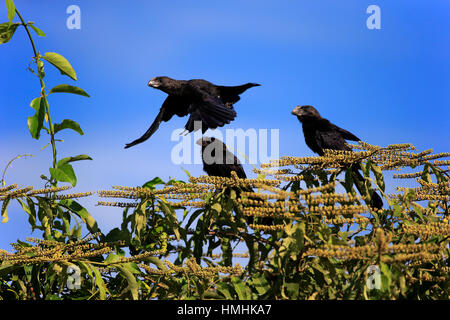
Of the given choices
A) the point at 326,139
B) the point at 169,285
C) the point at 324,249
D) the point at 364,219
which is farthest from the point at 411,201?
the point at 326,139

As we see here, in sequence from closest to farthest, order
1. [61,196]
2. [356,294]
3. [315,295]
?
[356,294]
[315,295]
[61,196]

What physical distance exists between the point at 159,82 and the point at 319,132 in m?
1.58

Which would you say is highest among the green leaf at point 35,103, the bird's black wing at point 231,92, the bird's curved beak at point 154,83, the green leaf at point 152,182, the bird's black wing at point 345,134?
the bird's curved beak at point 154,83

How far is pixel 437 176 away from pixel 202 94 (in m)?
2.13

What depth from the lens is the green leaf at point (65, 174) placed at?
2780 millimetres

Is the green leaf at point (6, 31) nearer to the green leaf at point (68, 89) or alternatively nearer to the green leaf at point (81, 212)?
the green leaf at point (68, 89)

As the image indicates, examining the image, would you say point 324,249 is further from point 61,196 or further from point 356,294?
point 61,196

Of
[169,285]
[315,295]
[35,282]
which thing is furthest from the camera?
[35,282]

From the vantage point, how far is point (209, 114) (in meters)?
3.77

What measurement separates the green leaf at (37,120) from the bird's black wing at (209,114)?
1.11m

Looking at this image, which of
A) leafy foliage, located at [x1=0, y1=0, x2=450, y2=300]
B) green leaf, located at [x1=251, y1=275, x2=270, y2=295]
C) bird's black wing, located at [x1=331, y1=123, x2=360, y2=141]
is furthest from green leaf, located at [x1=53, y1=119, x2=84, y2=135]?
bird's black wing, located at [x1=331, y1=123, x2=360, y2=141]

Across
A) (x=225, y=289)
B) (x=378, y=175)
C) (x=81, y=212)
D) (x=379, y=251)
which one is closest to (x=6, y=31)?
(x=81, y=212)

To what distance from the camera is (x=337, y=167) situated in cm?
257

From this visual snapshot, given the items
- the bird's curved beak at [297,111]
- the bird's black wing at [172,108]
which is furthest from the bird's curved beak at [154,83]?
the bird's curved beak at [297,111]
